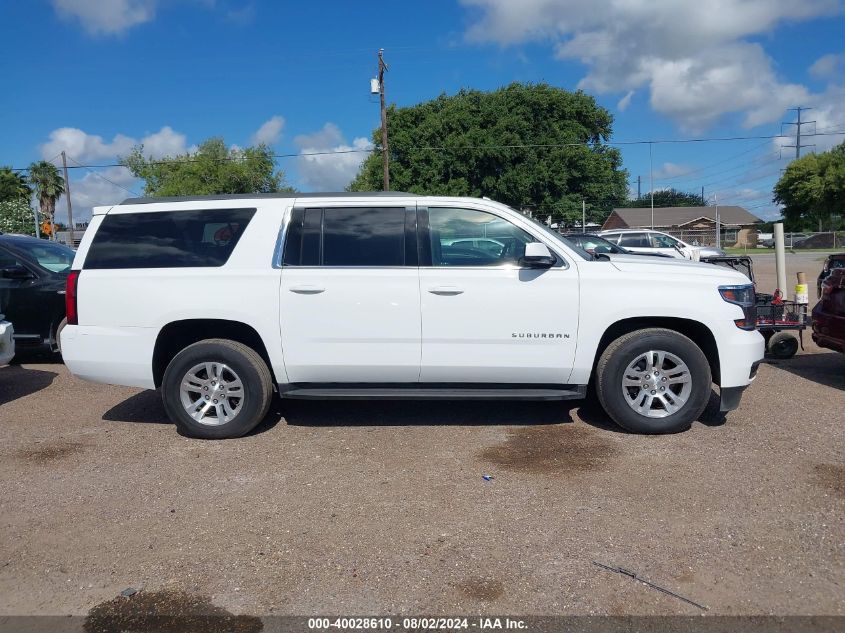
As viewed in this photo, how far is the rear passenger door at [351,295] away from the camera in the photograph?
17.5 feet

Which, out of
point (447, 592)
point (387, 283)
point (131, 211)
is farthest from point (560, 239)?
point (131, 211)

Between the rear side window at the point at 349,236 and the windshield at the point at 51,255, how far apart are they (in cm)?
524

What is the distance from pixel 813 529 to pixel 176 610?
3.36 meters

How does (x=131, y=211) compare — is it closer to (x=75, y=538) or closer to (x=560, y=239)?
(x=75, y=538)

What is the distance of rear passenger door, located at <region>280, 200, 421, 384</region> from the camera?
5.33 meters

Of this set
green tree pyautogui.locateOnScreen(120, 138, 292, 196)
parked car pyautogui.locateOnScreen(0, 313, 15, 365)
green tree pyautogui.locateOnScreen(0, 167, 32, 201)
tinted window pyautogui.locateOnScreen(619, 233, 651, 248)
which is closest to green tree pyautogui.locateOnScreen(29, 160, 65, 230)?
green tree pyautogui.locateOnScreen(0, 167, 32, 201)

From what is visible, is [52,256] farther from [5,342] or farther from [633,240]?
[633,240]

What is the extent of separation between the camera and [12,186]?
56.6m

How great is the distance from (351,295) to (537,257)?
1453 mm

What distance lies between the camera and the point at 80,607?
320 centimetres

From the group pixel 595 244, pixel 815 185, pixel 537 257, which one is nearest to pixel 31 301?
pixel 537 257

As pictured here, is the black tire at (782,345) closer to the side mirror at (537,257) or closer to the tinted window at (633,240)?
the side mirror at (537,257)

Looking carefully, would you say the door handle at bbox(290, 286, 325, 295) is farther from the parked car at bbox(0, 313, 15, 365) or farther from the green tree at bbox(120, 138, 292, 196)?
the green tree at bbox(120, 138, 292, 196)

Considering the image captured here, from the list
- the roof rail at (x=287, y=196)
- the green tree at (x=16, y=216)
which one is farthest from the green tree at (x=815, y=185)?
the green tree at (x=16, y=216)
